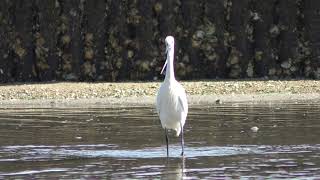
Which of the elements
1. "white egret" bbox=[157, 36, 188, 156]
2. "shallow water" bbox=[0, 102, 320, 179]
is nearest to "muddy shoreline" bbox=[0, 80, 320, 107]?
"shallow water" bbox=[0, 102, 320, 179]

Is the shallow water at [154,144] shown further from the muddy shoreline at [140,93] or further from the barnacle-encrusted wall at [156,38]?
the barnacle-encrusted wall at [156,38]

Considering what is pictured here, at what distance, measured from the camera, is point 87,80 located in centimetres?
2773

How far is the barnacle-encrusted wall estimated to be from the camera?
27922mm

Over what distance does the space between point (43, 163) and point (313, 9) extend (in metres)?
17.5

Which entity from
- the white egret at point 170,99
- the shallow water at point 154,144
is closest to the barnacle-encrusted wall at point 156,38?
the shallow water at point 154,144

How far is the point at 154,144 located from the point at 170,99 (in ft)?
3.75

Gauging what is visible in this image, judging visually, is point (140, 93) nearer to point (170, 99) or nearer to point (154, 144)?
point (154, 144)

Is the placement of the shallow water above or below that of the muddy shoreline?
below

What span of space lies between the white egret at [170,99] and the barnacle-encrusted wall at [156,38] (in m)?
14.3

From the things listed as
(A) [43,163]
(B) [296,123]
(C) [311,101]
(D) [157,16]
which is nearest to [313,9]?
(D) [157,16]

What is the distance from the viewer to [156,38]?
28.0 meters

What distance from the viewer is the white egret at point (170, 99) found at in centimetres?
1323

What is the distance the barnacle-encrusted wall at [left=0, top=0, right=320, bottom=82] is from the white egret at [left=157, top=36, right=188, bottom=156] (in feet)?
46.9

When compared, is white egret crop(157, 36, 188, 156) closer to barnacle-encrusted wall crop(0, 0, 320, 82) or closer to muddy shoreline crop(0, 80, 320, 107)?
muddy shoreline crop(0, 80, 320, 107)
